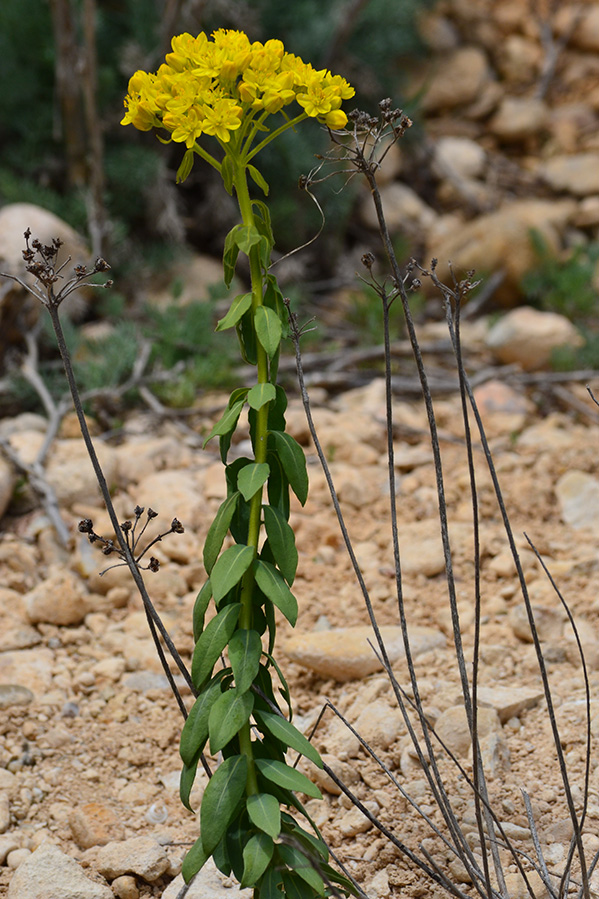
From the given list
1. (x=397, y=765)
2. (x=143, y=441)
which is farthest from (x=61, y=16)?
(x=397, y=765)

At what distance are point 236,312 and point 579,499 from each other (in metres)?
2.25

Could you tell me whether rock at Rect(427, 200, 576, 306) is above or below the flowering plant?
above

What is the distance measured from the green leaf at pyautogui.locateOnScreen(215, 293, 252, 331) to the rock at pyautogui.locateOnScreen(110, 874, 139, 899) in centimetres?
108

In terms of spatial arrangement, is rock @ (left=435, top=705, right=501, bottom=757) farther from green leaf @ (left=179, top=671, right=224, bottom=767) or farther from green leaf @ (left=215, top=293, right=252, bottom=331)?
green leaf @ (left=215, top=293, right=252, bottom=331)

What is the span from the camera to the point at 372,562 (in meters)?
2.81

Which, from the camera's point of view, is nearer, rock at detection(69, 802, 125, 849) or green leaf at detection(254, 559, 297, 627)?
green leaf at detection(254, 559, 297, 627)

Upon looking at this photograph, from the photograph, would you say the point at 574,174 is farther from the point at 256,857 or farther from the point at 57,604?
the point at 256,857

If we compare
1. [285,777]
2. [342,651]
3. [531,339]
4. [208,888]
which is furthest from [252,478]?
[531,339]

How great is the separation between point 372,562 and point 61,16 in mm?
3257

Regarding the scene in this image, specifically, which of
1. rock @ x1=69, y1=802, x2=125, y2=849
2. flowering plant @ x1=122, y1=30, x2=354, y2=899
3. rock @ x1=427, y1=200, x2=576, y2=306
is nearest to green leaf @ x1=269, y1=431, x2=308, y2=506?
flowering plant @ x1=122, y1=30, x2=354, y2=899

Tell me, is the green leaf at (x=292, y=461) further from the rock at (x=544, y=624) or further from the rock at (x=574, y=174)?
the rock at (x=574, y=174)

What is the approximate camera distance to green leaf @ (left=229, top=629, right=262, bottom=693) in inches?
48.5

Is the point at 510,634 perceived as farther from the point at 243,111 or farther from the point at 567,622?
the point at 243,111

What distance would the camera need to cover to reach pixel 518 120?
715cm
